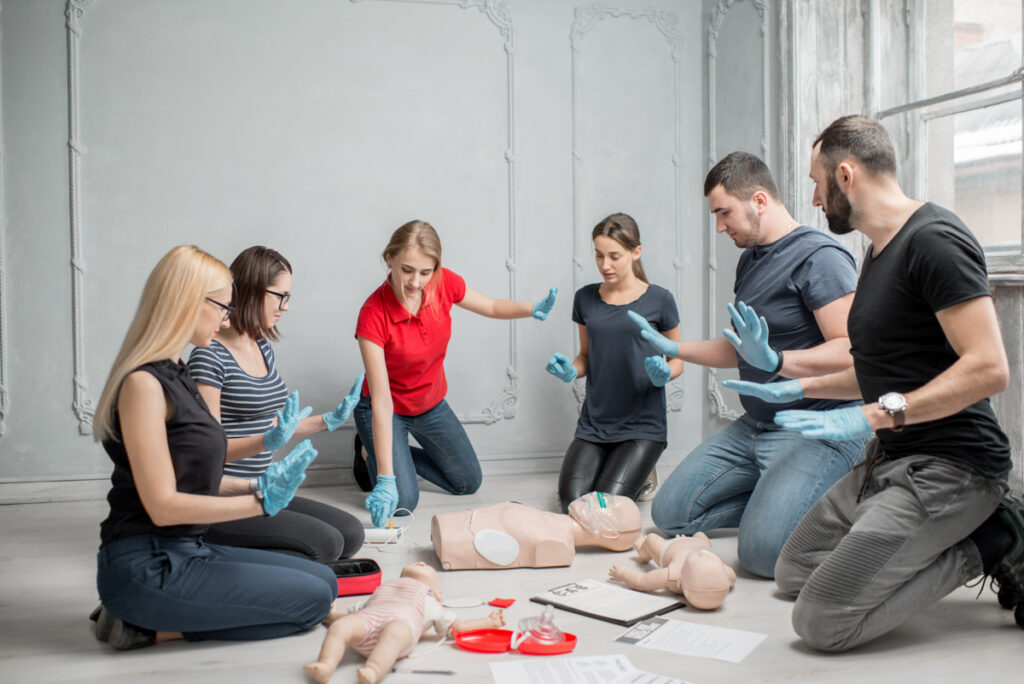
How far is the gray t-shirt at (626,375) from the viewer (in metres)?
3.32

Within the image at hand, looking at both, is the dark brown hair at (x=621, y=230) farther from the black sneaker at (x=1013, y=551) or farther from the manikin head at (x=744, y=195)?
the black sneaker at (x=1013, y=551)

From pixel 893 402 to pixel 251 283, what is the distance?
1755 millimetres

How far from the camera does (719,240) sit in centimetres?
417

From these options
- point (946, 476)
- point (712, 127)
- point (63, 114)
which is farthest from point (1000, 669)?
point (63, 114)

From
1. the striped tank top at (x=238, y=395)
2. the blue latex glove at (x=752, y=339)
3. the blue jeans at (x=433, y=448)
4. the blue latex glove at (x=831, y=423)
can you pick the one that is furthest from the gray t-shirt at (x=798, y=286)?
the striped tank top at (x=238, y=395)

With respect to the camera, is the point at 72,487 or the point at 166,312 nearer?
the point at 166,312

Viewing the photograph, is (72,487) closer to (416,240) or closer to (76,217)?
(76,217)

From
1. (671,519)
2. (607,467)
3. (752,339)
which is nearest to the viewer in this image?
(752,339)

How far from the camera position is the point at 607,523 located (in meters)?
2.65

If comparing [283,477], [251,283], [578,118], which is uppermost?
[578,118]

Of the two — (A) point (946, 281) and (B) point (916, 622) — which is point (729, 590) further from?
(A) point (946, 281)

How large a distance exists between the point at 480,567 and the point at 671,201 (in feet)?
7.85

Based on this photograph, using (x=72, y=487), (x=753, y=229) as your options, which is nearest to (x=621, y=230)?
(x=753, y=229)

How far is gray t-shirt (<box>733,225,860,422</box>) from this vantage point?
2.46m
